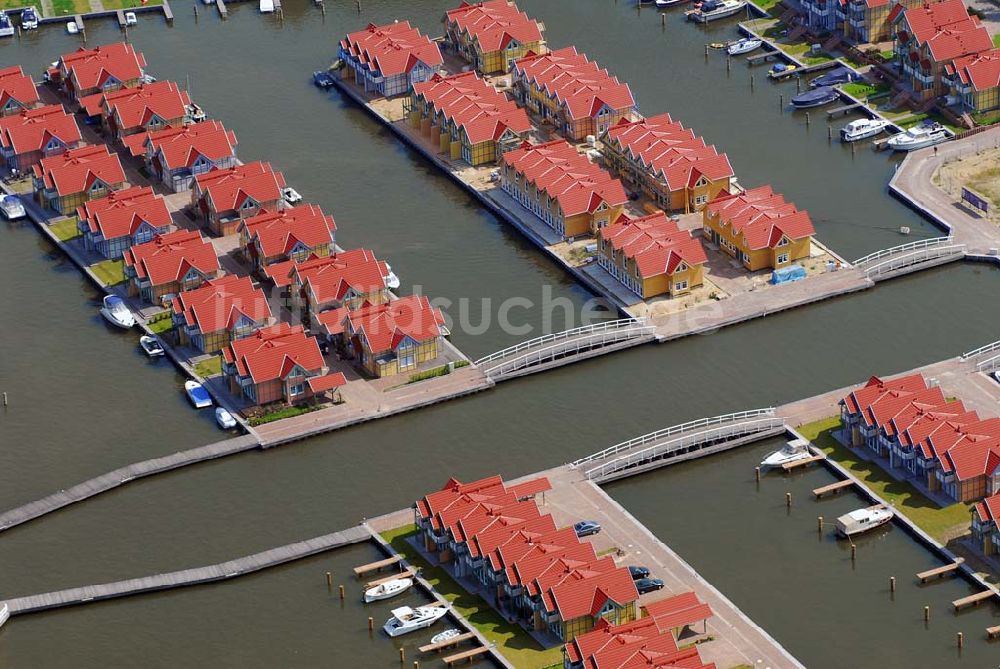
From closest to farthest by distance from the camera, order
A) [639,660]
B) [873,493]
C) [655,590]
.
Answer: [639,660], [655,590], [873,493]

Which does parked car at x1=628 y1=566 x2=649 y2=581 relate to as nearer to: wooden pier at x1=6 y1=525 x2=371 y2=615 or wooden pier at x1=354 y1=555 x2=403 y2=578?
wooden pier at x1=354 y1=555 x2=403 y2=578

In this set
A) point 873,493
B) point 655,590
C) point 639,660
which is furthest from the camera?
point 873,493

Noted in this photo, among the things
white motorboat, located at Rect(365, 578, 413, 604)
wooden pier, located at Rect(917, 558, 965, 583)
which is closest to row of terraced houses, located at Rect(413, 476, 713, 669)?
white motorboat, located at Rect(365, 578, 413, 604)

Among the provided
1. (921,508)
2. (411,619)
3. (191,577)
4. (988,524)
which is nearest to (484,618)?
(411,619)

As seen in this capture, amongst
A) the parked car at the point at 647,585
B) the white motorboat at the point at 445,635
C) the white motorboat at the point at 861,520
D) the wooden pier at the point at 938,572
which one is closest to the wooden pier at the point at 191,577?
the white motorboat at the point at 445,635

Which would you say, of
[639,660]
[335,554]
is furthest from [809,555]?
[335,554]

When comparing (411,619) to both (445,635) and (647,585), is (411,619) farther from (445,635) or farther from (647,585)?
(647,585)

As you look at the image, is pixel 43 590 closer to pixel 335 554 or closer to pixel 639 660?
pixel 335 554
